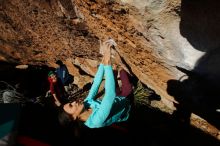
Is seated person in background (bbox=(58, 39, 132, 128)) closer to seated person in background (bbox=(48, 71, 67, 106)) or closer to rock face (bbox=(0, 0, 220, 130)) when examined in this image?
rock face (bbox=(0, 0, 220, 130))

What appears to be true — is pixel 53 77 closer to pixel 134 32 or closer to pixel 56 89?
pixel 56 89

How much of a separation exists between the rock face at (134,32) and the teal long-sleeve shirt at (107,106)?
110 centimetres

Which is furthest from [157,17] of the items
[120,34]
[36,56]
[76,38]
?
[36,56]

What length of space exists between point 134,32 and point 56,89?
132 inches

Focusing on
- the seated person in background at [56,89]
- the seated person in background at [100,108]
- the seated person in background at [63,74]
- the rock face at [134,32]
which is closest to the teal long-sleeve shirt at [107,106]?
the seated person in background at [100,108]

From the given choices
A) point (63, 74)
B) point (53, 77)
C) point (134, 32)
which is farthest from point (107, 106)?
point (63, 74)

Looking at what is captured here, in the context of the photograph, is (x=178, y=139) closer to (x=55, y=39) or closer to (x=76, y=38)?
(x=76, y=38)

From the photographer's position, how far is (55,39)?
26.8 ft

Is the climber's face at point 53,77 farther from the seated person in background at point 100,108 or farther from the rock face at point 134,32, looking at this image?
the seated person in background at point 100,108

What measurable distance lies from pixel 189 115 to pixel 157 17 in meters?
2.58

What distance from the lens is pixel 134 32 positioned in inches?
196

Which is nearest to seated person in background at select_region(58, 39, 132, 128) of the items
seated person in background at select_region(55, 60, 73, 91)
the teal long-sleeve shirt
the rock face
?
the teal long-sleeve shirt

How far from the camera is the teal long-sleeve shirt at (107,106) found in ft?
11.2

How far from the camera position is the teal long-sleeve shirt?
3.41 metres
